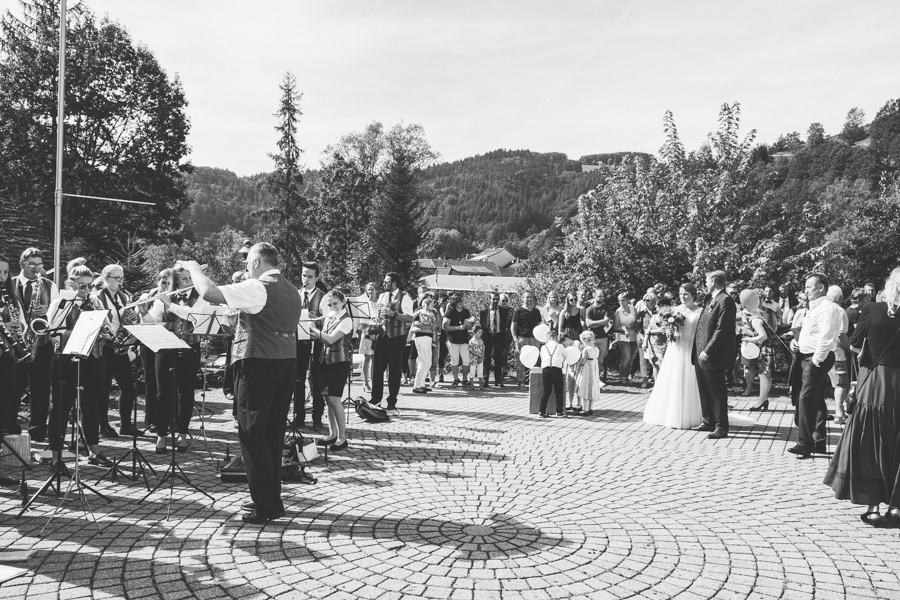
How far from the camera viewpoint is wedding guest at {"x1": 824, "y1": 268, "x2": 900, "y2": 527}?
17.0 ft

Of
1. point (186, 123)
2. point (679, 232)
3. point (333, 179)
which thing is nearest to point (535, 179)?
point (333, 179)

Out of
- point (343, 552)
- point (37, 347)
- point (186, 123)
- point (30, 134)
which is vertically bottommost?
point (343, 552)

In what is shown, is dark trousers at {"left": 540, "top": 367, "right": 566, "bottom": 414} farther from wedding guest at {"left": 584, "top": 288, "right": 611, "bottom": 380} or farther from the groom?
wedding guest at {"left": 584, "top": 288, "right": 611, "bottom": 380}

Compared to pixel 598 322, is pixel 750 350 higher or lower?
lower

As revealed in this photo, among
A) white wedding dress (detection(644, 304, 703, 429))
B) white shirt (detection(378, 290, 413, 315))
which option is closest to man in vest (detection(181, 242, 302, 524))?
white shirt (detection(378, 290, 413, 315))

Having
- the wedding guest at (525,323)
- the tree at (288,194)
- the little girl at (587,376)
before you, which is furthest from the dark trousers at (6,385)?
the tree at (288,194)

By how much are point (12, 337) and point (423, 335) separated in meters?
7.22

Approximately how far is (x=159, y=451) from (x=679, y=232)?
1361 cm

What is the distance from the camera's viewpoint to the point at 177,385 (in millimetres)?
7176

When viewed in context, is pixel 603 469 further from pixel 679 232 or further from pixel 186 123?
pixel 186 123

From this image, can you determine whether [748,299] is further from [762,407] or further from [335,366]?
[335,366]

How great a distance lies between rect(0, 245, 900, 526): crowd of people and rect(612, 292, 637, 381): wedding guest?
3cm

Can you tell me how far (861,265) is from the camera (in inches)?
1123

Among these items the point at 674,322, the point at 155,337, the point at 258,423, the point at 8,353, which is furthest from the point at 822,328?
the point at 8,353
